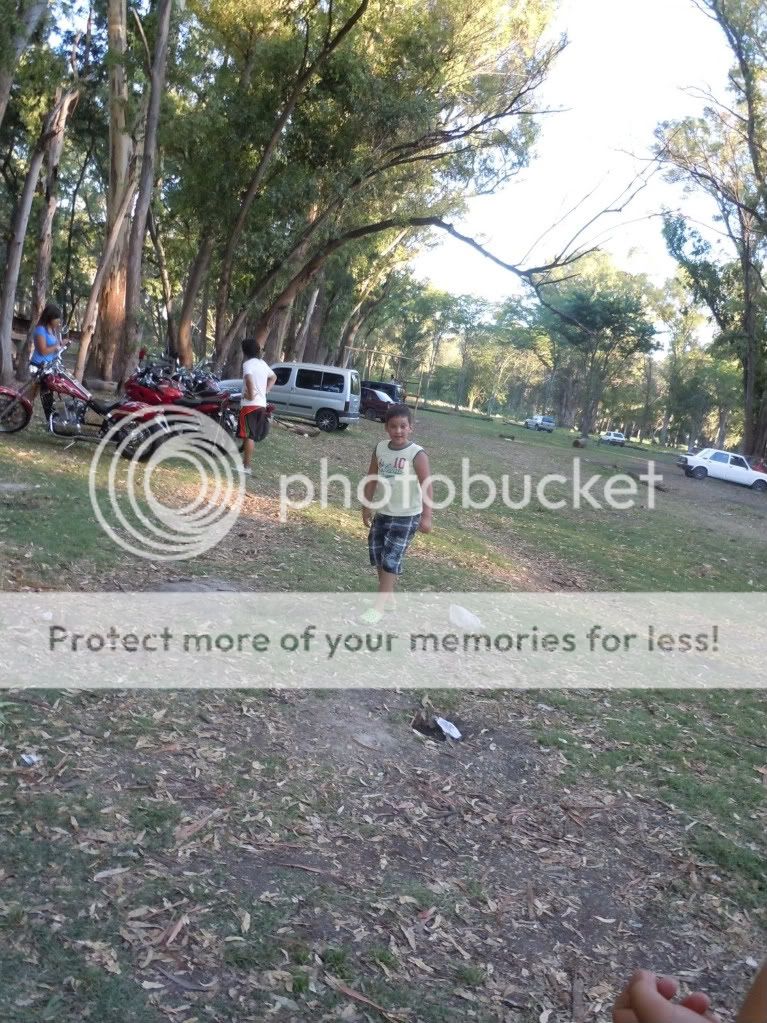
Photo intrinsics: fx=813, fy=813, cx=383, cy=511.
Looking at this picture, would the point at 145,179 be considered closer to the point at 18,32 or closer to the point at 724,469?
the point at 18,32

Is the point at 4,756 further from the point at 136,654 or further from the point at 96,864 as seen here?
the point at 136,654

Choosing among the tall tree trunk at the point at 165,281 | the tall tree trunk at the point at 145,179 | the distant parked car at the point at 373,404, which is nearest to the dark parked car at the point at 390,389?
the distant parked car at the point at 373,404

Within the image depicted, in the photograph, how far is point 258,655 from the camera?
5.50m

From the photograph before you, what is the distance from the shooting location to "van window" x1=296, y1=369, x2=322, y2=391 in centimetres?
2177

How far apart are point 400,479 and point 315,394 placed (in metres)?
16.0

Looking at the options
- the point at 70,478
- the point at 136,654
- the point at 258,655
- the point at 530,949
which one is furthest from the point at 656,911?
the point at 70,478

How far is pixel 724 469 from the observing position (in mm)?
32188

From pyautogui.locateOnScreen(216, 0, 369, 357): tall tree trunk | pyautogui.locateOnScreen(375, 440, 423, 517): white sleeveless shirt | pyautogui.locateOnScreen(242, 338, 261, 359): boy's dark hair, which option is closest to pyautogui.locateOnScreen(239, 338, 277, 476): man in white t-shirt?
pyautogui.locateOnScreen(242, 338, 261, 359): boy's dark hair

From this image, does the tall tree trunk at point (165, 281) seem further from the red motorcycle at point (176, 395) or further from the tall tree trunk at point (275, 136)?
the red motorcycle at point (176, 395)

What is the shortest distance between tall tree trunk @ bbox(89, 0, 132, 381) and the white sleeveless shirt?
996cm

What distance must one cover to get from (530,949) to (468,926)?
0.82ft

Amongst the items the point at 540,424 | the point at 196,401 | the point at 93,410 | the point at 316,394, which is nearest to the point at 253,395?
the point at 196,401

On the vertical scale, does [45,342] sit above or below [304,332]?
below

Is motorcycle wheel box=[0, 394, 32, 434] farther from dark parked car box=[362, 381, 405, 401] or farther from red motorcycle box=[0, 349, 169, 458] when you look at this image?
dark parked car box=[362, 381, 405, 401]
